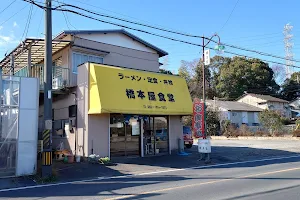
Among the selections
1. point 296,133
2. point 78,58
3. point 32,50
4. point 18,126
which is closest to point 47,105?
point 18,126

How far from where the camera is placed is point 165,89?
18.0 metres

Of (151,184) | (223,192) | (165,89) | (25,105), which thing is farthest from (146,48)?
(223,192)

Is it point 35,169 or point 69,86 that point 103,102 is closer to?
point 69,86

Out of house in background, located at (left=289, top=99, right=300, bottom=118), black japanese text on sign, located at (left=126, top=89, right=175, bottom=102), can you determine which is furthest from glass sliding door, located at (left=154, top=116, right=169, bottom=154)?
house in background, located at (left=289, top=99, right=300, bottom=118)

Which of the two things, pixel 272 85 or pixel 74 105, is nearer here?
pixel 74 105

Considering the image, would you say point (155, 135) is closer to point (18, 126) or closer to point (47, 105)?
point (47, 105)

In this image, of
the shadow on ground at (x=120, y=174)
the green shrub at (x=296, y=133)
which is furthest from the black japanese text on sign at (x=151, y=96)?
the green shrub at (x=296, y=133)

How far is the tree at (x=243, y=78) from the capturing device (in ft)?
186

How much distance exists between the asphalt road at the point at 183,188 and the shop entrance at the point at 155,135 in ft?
20.9

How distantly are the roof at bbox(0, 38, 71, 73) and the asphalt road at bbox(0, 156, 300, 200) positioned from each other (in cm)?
935

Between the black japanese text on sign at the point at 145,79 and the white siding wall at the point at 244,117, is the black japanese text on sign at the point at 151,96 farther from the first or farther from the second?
the white siding wall at the point at 244,117

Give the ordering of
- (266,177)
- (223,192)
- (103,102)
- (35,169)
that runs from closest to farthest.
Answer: (223,192) → (266,177) → (35,169) → (103,102)

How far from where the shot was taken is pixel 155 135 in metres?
18.5

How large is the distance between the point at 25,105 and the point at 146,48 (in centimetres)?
1108
